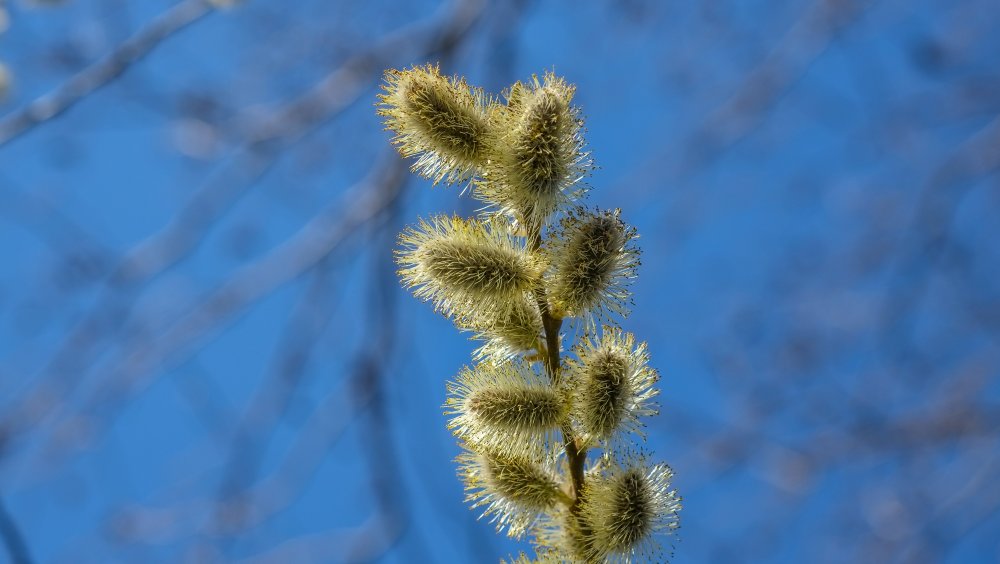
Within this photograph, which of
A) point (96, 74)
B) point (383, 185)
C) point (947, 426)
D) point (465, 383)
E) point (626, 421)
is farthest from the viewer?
point (947, 426)

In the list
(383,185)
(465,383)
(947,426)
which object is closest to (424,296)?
(465,383)

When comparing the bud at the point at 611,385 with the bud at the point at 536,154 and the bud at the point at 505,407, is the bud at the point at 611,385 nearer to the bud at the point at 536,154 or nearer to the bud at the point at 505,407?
the bud at the point at 505,407

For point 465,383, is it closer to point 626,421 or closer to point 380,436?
point 626,421

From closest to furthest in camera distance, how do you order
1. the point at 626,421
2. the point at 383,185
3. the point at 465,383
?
the point at 626,421, the point at 465,383, the point at 383,185

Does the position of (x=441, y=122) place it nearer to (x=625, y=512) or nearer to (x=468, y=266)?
(x=468, y=266)

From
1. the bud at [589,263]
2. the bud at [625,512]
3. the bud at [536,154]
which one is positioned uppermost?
the bud at [536,154]

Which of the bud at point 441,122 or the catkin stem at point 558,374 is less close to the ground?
the bud at point 441,122

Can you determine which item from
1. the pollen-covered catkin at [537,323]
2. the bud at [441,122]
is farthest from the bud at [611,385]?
the bud at [441,122]

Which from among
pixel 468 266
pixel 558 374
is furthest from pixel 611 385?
pixel 468 266
